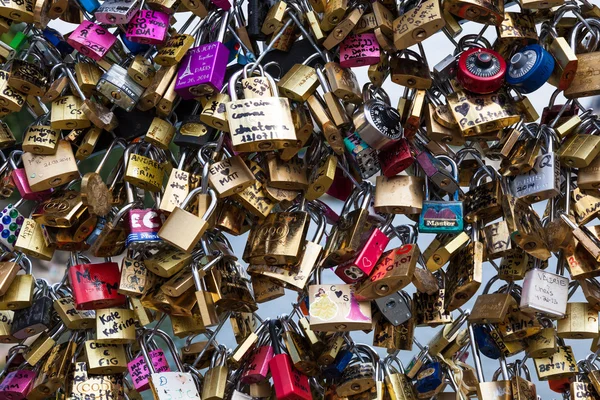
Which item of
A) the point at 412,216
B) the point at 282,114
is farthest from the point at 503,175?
the point at 282,114

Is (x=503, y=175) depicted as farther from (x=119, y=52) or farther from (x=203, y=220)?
(x=119, y=52)

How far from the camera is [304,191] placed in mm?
1525

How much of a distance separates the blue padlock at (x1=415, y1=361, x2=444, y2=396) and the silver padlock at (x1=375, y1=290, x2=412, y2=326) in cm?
12

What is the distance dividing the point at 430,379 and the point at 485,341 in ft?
0.38

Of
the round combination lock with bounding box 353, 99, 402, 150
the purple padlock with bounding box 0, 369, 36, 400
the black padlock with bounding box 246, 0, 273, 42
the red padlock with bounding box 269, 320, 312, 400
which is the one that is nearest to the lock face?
the red padlock with bounding box 269, 320, 312, 400

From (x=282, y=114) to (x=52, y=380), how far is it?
0.63 meters

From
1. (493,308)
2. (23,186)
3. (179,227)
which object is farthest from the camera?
(23,186)

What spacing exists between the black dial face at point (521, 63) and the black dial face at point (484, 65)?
3 centimetres

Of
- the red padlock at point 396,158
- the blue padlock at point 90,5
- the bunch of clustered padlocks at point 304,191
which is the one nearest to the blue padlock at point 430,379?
the bunch of clustered padlocks at point 304,191

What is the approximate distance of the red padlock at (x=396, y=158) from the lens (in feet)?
4.72

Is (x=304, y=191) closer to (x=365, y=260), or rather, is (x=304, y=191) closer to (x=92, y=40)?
(x=365, y=260)

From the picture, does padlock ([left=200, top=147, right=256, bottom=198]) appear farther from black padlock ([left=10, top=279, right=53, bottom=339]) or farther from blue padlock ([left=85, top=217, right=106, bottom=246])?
black padlock ([left=10, top=279, right=53, bottom=339])

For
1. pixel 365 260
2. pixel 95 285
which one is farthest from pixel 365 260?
pixel 95 285

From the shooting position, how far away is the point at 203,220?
1.38 metres
